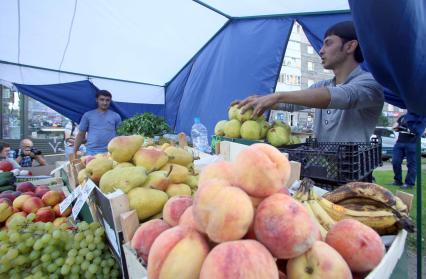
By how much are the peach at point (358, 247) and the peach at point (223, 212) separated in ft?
0.81

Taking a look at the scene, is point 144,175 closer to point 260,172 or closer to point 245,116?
point 260,172

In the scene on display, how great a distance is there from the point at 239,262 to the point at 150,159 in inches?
36.3

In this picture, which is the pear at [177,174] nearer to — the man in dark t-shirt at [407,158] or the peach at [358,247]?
the peach at [358,247]

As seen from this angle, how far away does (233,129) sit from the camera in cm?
225

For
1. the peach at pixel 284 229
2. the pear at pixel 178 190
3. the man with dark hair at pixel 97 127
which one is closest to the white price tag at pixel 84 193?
the pear at pixel 178 190

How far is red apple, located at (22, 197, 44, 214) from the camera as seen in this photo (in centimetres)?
180

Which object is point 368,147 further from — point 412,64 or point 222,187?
point 222,187

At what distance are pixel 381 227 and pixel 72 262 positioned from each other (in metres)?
1.22

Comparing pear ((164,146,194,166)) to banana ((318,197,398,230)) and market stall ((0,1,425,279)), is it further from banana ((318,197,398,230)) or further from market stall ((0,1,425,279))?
banana ((318,197,398,230))

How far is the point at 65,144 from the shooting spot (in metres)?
7.34

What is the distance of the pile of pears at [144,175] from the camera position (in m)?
1.13

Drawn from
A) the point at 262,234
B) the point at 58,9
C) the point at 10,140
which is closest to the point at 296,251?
the point at 262,234

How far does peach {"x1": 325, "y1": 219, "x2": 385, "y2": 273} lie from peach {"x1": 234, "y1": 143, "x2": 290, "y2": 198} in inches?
7.7

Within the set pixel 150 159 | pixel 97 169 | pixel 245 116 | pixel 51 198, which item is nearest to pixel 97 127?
pixel 51 198
